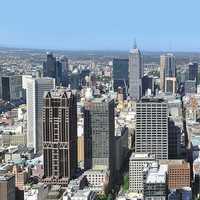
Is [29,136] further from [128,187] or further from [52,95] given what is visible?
[128,187]

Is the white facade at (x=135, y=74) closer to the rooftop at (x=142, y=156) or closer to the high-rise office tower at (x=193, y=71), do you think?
the high-rise office tower at (x=193, y=71)

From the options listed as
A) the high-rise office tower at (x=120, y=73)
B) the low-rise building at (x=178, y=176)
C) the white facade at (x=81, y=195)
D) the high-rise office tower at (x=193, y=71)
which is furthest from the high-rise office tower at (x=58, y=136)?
the high-rise office tower at (x=193, y=71)

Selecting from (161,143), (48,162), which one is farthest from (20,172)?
(161,143)

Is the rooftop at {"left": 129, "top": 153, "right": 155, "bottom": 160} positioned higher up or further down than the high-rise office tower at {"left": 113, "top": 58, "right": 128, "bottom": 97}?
further down

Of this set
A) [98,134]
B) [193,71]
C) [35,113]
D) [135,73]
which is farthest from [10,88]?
[98,134]

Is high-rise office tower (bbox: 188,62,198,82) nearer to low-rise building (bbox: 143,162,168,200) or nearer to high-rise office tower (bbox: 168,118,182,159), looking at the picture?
high-rise office tower (bbox: 168,118,182,159)

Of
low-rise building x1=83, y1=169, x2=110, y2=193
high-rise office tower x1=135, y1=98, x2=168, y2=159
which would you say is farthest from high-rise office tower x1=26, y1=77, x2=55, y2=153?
low-rise building x1=83, y1=169, x2=110, y2=193

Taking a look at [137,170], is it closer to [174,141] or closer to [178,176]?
[178,176]
